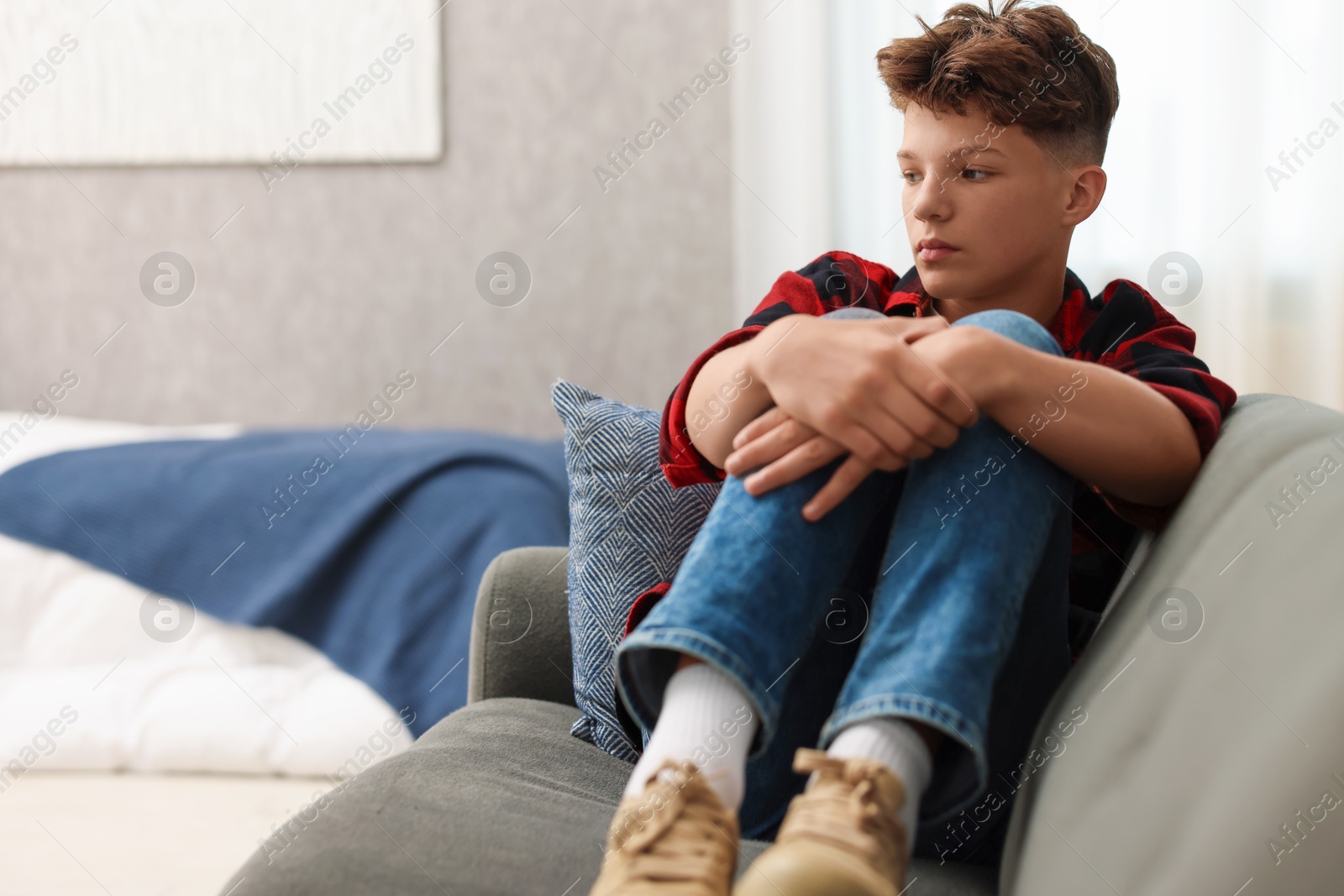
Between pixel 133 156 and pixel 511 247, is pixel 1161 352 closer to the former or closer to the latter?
pixel 511 247

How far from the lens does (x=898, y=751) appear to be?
650mm

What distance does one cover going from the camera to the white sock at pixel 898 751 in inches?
25.3

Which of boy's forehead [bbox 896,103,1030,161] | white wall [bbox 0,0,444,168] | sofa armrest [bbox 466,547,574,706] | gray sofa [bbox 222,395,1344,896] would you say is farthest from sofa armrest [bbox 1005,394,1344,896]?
white wall [bbox 0,0,444,168]

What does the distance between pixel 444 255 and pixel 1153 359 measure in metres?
2.19

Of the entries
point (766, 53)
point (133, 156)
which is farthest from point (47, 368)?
point (766, 53)

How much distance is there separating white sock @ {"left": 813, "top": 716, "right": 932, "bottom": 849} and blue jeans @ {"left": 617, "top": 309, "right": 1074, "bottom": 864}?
12mm

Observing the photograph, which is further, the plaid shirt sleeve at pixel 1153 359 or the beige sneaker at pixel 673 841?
the plaid shirt sleeve at pixel 1153 359

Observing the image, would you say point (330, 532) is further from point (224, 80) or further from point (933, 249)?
point (224, 80)

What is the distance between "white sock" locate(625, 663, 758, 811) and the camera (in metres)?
0.66

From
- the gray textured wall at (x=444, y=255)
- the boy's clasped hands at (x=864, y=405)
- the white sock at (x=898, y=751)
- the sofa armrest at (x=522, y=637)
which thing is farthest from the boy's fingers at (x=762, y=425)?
the gray textured wall at (x=444, y=255)

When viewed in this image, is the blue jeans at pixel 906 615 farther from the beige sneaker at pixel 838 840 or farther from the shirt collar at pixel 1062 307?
the shirt collar at pixel 1062 307

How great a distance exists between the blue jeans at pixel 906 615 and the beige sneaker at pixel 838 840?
4 cm

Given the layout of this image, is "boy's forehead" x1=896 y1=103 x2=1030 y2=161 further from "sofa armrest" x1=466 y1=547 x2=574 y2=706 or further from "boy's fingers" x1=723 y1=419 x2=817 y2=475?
"sofa armrest" x1=466 y1=547 x2=574 y2=706

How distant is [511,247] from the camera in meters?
2.79
